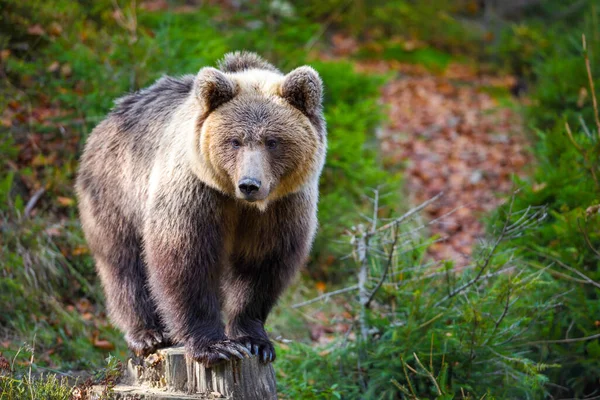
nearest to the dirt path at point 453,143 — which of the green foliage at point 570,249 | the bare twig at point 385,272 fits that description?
the green foliage at point 570,249

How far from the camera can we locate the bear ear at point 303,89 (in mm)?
5234

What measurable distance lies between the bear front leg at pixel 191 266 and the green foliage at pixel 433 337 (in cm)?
119

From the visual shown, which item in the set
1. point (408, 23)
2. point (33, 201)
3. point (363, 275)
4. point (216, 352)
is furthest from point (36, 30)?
point (408, 23)

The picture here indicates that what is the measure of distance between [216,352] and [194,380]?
11.5 inches

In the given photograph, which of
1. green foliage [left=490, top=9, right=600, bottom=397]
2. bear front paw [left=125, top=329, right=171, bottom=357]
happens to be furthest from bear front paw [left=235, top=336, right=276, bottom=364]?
green foliage [left=490, top=9, right=600, bottom=397]

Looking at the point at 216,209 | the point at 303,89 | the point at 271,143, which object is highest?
the point at 303,89

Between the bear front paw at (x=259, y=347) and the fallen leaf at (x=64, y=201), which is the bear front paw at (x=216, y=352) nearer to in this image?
the bear front paw at (x=259, y=347)

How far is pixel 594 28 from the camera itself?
12.3m

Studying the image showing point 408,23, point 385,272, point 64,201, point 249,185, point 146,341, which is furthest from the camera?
point 408,23

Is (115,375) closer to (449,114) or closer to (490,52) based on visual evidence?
(449,114)

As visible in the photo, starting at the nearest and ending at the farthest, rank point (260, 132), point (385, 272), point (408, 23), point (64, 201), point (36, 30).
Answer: point (260, 132) → point (385, 272) → point (64, 201) → point (36, 30) → point (408, 23)

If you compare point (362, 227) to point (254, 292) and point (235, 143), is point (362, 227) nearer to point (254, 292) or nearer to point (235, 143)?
point (254, 292)

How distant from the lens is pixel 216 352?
5.19 meters

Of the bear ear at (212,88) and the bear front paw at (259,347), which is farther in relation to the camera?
the bear front paw at (259,347)
